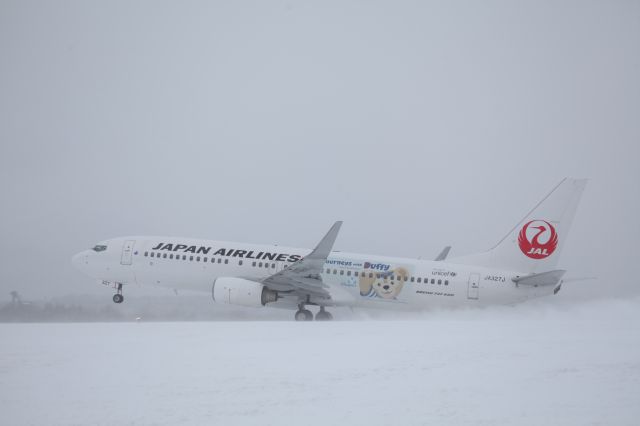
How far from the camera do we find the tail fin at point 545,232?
3350 centimetres

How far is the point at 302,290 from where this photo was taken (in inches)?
1368

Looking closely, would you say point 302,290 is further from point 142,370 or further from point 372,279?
point 142,370

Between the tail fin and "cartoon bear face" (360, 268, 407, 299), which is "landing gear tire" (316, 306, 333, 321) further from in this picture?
the tail fin

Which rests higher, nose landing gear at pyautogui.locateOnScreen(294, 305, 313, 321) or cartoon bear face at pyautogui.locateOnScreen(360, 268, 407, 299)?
cartoon bear face at pyautogui.locateOnScreen(360, 268, 407, 299)

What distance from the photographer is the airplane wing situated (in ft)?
109

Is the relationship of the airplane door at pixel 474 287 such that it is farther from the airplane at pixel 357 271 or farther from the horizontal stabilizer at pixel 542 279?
the horizontal stabilizer at pixel 542 279

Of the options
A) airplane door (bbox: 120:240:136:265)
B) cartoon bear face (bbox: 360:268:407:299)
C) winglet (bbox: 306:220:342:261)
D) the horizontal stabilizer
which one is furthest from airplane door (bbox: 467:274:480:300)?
airplane door (bbox: 120:240:136:265)

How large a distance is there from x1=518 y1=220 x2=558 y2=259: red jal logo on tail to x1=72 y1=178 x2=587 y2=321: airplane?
49 millimetres

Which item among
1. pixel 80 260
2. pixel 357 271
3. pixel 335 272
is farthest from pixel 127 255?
pixel 357 271

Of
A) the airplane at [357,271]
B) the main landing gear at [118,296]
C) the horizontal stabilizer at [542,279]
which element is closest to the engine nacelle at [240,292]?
the airplane at [357,271]

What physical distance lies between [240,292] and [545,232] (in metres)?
15.5

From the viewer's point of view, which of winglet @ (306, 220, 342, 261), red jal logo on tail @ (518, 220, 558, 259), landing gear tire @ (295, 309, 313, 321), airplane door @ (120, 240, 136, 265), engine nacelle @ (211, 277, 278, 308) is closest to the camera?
winglet @ (306, 220, 342, 261)

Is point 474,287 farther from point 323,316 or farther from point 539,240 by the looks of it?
point 323,316

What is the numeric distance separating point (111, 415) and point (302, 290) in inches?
1027
